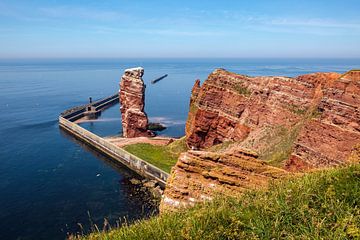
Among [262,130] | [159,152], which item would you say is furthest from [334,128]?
[159,152]

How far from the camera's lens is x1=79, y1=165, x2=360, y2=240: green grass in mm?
6641

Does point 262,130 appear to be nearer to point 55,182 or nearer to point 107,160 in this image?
point 107,160

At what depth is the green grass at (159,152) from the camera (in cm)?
5259

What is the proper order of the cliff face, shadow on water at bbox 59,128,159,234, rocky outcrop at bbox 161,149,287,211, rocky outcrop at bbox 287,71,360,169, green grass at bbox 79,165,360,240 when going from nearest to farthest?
green grass at bbox 79,165,360,240 → rocky outcrop at bbox 161,149,287,211 → the cliff face → rocky outcrop at bbox 287,71,360,169 → shadow on water at bbox 59,128,159,234

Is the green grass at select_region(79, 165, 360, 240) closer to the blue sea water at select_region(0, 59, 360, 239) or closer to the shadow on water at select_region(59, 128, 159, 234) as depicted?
the blue sea water at select_region(0, 59, 360, 239)

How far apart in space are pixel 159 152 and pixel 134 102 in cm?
1976

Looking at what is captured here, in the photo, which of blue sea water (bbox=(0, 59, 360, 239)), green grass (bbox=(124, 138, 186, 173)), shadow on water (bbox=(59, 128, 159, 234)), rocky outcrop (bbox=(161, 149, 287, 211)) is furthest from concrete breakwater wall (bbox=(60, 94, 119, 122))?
rocky outcrop (bbox=(161, 149, 287, 211))

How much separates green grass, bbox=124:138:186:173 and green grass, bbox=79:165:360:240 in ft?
135

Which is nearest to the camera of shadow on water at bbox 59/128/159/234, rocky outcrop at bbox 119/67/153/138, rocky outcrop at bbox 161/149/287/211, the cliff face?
rocky outcrop at bbox 161/149/287/211

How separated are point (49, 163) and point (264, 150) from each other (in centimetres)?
3937

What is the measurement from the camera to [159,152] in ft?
190

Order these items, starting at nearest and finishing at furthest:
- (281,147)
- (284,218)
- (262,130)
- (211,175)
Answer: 1. (284,218)
2. (211,175)
3. (281,147)
4. (262,130)

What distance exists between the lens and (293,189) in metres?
8.58

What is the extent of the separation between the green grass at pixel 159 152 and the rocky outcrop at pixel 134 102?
450 inches
